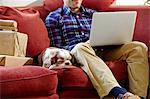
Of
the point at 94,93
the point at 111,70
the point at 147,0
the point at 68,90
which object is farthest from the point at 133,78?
the point at 147,0

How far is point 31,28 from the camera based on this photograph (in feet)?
8.30

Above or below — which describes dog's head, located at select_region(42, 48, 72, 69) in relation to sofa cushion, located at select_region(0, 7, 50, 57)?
below

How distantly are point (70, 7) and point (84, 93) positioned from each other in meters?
0.91

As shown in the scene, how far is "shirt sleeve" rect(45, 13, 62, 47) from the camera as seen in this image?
2.65 m

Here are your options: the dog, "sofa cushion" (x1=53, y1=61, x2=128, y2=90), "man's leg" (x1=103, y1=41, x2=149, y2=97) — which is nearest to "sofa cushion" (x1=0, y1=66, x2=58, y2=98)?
"sofa cushion" (x1=53, y1=61, x2=128, y2=90)

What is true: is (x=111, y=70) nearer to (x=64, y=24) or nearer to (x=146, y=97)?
(x=146, y=97)

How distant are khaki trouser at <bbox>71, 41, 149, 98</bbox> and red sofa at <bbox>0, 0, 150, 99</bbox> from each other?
0.06 m

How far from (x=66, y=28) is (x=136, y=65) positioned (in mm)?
702

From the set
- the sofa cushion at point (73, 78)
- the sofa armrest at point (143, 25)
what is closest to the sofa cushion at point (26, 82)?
the sofa cushion at point (73, 78)

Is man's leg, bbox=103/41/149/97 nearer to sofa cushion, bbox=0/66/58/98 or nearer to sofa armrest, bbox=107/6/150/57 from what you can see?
sofa armrest, bbox=107/6/150/57

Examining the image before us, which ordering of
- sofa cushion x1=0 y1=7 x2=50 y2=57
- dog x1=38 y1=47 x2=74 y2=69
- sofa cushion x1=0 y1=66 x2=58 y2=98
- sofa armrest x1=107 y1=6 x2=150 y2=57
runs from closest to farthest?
sofa cushion x1=0 y1=66 x2=58 y2=98 → dog x1=38 y1=47 x2=74 y2=69 → sofa cushion x1=0 y1=7 x2=50 y2=57 → sofa armrest x1=107 y1=6 x2=150 y2=57

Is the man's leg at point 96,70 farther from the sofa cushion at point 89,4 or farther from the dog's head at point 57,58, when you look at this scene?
the sofa cushion at point 89,4

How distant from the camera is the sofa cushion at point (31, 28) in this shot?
2484mm

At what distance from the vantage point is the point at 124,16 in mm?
2262
